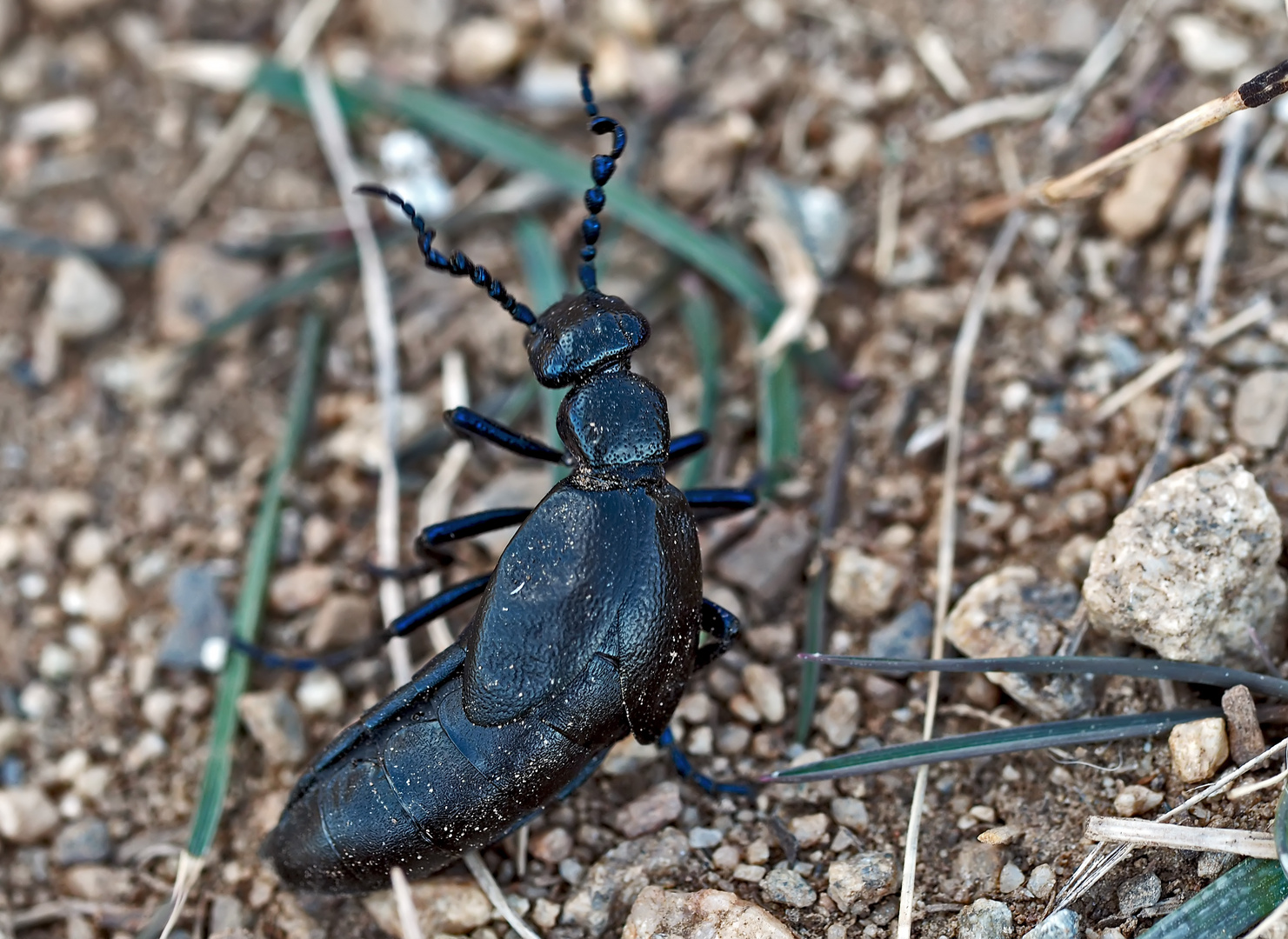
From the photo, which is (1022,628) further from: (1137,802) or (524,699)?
(524,699)

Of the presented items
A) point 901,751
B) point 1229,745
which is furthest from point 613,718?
point 1229,745

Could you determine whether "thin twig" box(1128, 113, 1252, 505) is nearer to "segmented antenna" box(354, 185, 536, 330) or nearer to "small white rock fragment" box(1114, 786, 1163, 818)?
"small white rock fragment" box(1114, 786, 1163, 818)

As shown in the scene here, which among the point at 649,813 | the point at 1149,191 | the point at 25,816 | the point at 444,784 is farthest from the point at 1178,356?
the point at 25,816

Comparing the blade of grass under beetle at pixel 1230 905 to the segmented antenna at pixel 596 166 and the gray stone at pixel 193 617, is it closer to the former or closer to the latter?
the segmented antenna at pixel 596 166

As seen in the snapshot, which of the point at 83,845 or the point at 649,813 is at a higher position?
the point at 83,845

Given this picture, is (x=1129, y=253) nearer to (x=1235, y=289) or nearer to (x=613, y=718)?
(x=1235, y=289)

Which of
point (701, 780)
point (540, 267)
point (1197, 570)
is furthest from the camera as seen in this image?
point (540, 267)
